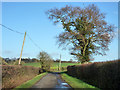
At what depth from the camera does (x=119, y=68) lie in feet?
30.0

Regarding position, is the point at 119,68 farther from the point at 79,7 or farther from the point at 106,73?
the point at 79,7

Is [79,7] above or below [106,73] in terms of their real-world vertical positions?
above

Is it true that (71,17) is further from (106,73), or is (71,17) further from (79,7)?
(106,73)

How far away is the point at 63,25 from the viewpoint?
33625 millimetres

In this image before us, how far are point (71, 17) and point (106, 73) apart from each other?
2231cm

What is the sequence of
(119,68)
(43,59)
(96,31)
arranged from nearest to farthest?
(119,68)
(96,31)
(43,59)

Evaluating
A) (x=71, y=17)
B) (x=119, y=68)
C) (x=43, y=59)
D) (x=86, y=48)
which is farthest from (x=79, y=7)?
(x=43, y=59)

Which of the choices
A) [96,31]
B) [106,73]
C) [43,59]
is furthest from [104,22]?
[43,59]

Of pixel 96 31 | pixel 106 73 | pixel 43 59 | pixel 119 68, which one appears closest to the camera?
pixel 119 68

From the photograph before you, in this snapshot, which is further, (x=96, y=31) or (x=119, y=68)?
(x=96, y=31)

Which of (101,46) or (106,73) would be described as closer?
(106,73)

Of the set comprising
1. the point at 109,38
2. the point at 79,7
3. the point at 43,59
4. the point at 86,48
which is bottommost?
the point at 43,59

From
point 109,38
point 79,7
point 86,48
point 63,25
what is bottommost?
point 86,48

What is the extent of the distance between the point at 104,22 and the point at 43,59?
31835 millimetres
